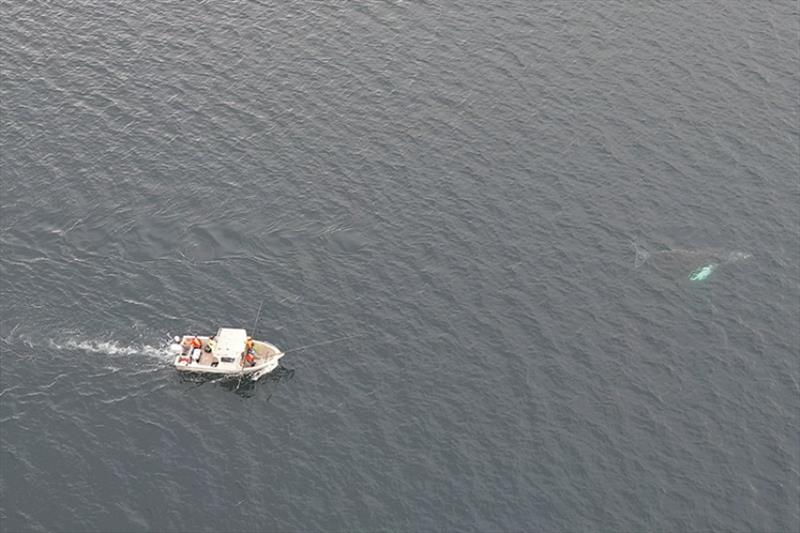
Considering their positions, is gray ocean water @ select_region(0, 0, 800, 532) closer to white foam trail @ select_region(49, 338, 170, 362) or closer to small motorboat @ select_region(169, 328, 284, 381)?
white foam trail @ select_region(49, 338, 170, 362)

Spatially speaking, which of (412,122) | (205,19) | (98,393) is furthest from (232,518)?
(205,19)

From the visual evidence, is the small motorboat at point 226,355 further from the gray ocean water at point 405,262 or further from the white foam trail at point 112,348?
the gray ocean water at point 405,262

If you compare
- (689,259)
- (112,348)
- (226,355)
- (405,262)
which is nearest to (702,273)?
(689,259)

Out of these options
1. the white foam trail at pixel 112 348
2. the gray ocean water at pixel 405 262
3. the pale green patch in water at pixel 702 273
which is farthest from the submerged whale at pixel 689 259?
the white foam trail at pixel 112 348

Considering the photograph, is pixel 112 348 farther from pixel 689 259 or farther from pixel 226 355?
pixel 689 259

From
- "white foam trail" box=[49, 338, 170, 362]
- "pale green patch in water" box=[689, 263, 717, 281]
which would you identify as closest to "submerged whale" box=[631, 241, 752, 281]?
"pale green patch in water" box=[689, 263, 717, 281]

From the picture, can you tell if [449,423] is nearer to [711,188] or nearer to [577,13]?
[711,188]
